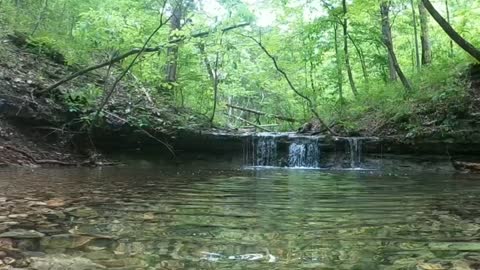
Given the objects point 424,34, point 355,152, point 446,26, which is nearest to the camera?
point 446,26

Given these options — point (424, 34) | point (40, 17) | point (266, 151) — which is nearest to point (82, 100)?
point (40, 17)

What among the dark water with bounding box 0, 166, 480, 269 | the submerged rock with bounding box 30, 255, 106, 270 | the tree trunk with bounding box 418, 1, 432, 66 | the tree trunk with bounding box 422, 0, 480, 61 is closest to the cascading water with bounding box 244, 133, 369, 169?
the tree trunk with bounding box 422, 0, 480, 61

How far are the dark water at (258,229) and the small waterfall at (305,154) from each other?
24.1 feet

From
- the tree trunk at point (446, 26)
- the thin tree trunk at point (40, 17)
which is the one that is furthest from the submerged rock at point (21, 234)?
the thin tree trunk at point (40, 17)

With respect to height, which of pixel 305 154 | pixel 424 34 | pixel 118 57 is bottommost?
pixel 305 154

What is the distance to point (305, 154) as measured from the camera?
13039 millimetres

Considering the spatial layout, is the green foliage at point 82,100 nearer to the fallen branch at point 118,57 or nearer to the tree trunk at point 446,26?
the fallen branch at point 118,57

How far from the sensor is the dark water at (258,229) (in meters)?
2.33

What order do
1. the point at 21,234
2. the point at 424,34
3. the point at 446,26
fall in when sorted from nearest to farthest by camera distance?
the point at 21,234 → the point at 446,26 → the point at 424,34

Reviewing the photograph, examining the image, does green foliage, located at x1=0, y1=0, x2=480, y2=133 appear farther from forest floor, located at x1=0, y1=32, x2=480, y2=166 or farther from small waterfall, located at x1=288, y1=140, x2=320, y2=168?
small waterfall, located at x1=288, y1=140, x2=320, y2=168

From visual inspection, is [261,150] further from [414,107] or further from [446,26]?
[446,26]

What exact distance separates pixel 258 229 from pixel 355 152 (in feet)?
32.6

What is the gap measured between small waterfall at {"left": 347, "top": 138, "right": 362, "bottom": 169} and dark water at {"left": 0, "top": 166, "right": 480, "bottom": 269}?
22.8 ft

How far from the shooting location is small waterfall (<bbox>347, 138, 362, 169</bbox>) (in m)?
12.5
